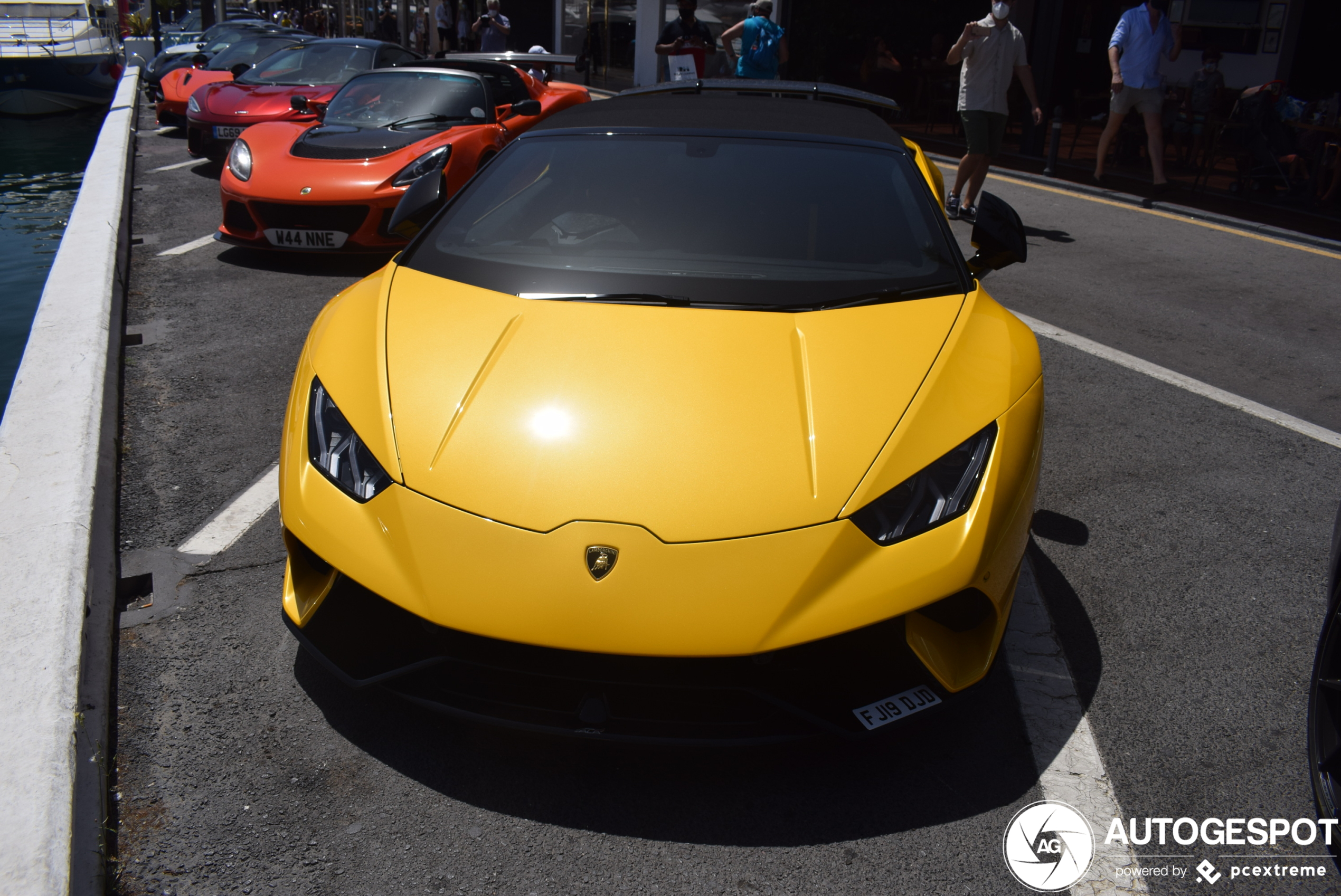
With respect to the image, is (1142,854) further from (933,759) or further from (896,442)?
(896,442)

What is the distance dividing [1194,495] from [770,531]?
2.51m

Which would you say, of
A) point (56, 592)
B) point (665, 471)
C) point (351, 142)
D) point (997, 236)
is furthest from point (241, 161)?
point (665, 471)

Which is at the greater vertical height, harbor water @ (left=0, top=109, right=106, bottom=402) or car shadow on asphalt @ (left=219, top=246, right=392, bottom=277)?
car shadow on asphalt @ (left=219, top=246, right=392, bottom=277)

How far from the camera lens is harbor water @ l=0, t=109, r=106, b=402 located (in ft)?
22.6

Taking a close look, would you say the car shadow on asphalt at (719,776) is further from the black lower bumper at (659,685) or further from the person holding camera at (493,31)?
the person holding camera at (493,31)

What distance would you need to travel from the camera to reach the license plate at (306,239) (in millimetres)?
6965

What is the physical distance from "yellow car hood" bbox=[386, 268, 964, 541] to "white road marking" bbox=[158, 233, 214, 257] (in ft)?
18.7

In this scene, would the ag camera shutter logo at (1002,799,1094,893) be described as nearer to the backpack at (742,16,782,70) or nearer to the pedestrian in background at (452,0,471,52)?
the backpack at (742,16,782,70)

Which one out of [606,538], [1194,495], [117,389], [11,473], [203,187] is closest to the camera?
[606,538]

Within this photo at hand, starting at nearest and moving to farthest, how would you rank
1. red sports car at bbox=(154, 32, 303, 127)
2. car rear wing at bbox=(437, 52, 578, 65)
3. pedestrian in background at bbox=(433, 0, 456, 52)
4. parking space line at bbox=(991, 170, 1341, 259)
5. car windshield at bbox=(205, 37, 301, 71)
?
parking space line at bbox=(991, 170, 1341, 259)
car rear wing at bbox=(437, 52, 578, 65)
red sports car at bbox=(154, 32, 303, 127)
car windshield at bbox=(205, 37, 301, 71)
pedestrian in background at bbox=(433, 0, 456, 52)

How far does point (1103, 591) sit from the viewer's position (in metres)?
3.22

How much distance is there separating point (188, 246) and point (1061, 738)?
7442mm

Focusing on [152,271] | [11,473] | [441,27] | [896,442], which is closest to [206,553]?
[11,473]

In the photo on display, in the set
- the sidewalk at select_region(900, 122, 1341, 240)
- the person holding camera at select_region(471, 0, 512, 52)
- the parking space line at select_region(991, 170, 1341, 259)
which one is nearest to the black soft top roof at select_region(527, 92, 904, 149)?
the sidewalk at select_region(900, 122, 1341, 240)
